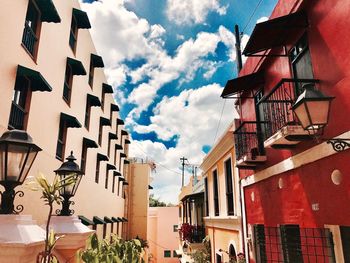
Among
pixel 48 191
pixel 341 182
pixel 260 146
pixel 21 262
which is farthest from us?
pixel 260 146

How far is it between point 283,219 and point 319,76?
3.31 m

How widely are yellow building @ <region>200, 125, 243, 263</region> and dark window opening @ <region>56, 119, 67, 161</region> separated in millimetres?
5747

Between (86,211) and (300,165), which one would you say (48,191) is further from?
(86,211)

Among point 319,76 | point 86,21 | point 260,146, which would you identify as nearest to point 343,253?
point 319,76

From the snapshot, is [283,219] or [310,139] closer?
[310,139]

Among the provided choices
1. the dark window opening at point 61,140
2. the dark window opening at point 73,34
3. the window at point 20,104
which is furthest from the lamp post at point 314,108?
the dark window opening at point 73,34

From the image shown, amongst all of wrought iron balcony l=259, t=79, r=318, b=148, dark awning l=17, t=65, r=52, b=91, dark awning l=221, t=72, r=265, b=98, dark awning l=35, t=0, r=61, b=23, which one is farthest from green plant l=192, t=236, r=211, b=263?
dark awning l=35, t=0, r=61, b=23

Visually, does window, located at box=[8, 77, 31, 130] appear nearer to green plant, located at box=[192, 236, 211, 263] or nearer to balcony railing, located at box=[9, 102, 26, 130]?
balcony railing, located at box=[9, 102, 26, 130]

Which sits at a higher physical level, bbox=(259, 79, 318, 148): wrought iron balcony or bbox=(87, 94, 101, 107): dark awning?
bbox=(87, 94, 101, 107): dark awning

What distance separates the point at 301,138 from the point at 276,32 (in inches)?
97.3

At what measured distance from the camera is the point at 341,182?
4.71 metres

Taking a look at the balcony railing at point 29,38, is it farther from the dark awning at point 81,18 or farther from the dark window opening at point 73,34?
the dark awning at point 81,18

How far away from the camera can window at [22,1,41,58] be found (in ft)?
24.6

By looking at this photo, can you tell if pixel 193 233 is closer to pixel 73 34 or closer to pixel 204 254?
pixel 204 254
